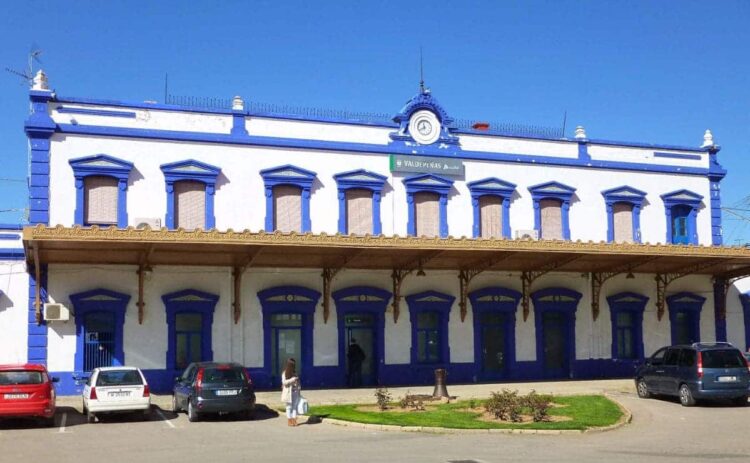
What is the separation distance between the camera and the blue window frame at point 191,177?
86.1 ft

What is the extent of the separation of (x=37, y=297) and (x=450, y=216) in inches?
544

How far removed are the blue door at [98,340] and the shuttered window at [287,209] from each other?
610 centimetres

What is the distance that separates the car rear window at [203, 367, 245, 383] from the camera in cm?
1892

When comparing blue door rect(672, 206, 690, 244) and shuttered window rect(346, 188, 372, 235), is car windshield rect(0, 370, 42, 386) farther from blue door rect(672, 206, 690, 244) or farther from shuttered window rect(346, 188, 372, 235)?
blue door rect(672, 206, 690, 244)

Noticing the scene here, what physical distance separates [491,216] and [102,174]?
44.2 ft

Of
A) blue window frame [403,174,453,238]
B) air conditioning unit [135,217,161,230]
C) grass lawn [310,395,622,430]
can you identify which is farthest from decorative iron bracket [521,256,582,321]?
air conditioning unit [135,217,161,230]

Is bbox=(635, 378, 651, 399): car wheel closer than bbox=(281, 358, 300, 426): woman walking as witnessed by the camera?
No

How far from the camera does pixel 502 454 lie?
13.8 meters

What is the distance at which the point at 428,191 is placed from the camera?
29.1 metres

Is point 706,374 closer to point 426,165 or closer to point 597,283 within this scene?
point 597,283

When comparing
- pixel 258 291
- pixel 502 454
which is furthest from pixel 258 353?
pixel 502 454

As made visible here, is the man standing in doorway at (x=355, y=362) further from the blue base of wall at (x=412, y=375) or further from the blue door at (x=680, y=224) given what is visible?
the blue door at (x=680, y=224)

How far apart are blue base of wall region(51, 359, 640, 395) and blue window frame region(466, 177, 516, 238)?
487 cm

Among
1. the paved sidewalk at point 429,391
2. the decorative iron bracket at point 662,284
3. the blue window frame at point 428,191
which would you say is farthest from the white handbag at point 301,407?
the decorative iron bracket at point 662,284
